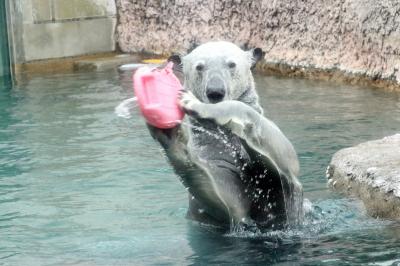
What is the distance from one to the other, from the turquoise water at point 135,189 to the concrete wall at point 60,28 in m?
2.42

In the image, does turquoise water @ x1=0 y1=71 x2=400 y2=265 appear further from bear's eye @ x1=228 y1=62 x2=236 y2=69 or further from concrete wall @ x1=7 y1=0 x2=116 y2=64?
concrete wall @ x1=7 y1=0 x2=116 y2=64

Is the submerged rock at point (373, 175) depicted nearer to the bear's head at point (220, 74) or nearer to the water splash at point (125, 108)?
the bear's head at point (220, 74)

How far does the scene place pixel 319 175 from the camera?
A: 6.09 m

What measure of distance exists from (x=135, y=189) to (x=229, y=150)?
1.45 meters

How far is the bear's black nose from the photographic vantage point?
4.68 metres

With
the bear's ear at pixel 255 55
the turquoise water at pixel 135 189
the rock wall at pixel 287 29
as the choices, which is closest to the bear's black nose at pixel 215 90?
the turquoise water at pixel 135 189

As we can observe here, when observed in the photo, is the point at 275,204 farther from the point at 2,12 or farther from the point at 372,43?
the point at 2,12

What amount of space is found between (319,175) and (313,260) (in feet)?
6.24

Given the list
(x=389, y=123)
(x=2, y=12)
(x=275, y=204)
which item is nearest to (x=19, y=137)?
(x=389, y=123)

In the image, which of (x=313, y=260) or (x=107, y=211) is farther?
(x=107, y=211)

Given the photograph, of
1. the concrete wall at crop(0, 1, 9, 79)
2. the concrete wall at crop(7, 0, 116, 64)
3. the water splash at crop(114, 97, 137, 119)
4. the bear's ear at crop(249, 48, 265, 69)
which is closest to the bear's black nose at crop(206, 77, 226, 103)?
the bear's ear at crop(249, 48, 265, 69)

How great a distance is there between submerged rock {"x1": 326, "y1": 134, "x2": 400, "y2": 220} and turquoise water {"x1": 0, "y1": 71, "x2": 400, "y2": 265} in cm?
8

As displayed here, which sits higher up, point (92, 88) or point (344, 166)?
point (344, 166)

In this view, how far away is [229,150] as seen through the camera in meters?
4.68
